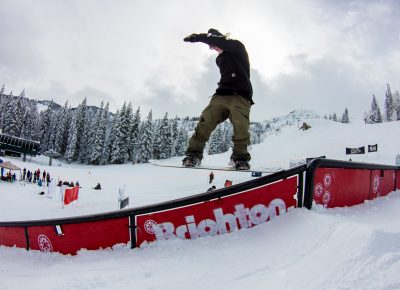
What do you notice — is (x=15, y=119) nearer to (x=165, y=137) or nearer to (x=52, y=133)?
(x=52, y=133)

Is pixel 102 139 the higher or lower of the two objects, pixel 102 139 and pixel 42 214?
the higher

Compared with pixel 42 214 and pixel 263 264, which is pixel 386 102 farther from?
pixel 263 264

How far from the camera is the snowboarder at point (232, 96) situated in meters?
4.54

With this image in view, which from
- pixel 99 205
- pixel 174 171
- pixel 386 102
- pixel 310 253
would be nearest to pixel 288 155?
pixel 174 171

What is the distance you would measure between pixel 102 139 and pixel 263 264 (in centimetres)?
6542

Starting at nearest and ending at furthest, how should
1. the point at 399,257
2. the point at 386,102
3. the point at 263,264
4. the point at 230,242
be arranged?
the point at 399,257
the point at 263,264
the point at 230,242
the point at 386,102

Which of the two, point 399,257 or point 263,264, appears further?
point 263,264

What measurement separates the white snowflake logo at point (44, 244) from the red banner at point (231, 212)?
2780 mm

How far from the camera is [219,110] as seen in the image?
4750mm

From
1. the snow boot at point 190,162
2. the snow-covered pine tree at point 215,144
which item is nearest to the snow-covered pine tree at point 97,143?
the snow-covered pine tree at point 215,144

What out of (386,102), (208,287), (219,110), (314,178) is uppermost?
(386,102)

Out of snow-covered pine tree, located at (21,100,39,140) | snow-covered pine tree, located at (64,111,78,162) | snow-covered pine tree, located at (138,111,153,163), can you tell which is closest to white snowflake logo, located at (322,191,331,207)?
snow-covered pine tree, located at (138,111,153,163)

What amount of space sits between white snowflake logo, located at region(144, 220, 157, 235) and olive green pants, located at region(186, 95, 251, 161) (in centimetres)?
124

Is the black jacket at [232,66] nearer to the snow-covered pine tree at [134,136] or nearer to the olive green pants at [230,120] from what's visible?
the olive green pants at [230,120]
